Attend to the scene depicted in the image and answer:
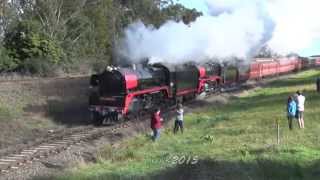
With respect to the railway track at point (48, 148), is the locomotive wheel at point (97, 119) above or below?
above

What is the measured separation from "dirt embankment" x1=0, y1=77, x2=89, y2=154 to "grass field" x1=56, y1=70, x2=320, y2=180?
217 inches

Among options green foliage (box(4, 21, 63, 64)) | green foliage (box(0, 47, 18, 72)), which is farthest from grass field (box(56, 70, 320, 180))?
green foliage (box(4, 21, 63, 64))

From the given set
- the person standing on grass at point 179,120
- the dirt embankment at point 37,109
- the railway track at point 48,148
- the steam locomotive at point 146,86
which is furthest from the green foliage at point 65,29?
the person standing on grass at point 179,120

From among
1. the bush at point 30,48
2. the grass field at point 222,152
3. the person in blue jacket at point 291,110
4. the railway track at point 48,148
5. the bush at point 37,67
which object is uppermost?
the bush at point 30,48

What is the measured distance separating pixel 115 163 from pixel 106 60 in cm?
5079

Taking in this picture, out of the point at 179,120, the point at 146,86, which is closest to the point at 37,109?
the point at 146,86

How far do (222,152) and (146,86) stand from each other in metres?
13.2

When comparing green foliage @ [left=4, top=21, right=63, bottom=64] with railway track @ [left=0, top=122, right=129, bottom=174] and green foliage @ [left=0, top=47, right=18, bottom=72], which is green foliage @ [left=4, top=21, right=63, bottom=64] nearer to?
green foliage @ [left=0, top=47, right=18, bottom=72]

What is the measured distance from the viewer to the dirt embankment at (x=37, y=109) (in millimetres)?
31000

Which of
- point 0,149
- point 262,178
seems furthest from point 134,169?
point 0,149

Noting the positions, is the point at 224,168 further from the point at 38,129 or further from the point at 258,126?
the point at 38,129

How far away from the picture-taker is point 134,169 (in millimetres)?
20094

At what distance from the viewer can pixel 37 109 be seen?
36719 millimetres

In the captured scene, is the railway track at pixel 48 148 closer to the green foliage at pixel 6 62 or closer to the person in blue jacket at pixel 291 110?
the person in blue jacket at pixel 291 110
